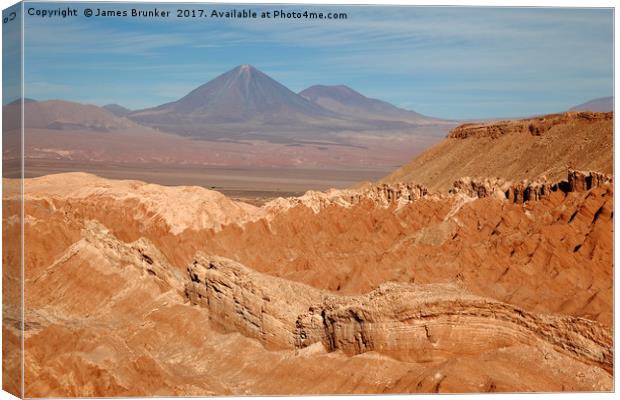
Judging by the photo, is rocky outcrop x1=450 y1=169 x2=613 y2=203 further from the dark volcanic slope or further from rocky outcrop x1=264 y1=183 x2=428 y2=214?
the dark volcanic slope

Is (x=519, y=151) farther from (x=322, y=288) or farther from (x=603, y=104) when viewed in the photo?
(x=603, y=104)

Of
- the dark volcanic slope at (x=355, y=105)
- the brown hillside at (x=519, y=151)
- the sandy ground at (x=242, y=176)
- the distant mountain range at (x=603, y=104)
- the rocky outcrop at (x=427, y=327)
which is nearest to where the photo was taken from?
the rocky outcrop at (x=427, y=327)

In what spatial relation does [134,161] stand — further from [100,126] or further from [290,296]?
[290,296]

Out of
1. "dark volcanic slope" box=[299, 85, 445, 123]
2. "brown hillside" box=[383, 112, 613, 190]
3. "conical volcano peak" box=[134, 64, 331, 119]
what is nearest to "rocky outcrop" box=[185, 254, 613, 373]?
"brown hillside" box=[383, 112, 613, 190]

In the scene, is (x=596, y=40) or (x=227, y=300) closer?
(x=596, y=40)

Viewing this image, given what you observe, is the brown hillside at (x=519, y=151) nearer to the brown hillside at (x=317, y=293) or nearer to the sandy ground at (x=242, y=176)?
the brown hillside at (x=317, y=293)

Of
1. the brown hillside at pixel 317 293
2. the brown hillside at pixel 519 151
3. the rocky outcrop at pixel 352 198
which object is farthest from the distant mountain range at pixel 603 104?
the rocky outcrop at pixel 352 198

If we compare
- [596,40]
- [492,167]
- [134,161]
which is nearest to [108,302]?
[596,40]
